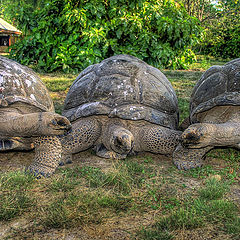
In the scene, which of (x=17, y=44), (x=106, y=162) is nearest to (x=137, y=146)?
(x=106, y=162)

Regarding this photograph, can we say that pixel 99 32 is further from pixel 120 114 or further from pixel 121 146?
pixel 121 146

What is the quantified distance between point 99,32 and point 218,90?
596cm

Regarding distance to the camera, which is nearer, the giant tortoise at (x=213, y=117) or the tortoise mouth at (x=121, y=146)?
the giant tortoise at (x=213, y=117)

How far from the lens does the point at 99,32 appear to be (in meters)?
8.62

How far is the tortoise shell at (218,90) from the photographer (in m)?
3.10

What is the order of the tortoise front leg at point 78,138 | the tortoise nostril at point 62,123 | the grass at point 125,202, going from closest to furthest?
1. the grass at point 125,202
2. the tortoise nostril at point 62,123
3. the tortoise front leg at point 78,138

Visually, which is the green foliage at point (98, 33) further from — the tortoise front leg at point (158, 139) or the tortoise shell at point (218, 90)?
the tortoise front leg at point (158, 139)

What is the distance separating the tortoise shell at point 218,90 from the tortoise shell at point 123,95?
0.34m

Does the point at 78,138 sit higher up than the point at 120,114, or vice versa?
the point at 120,114

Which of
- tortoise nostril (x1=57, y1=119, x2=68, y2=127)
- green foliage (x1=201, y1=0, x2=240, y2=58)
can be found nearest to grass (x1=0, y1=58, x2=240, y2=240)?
tortoise nostril (x1=57, y1=119, x2=68, y2=127)

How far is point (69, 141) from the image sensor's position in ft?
10.6

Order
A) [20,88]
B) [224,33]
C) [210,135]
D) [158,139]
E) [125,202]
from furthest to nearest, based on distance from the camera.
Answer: [224,33]
[158,139]
[20,88]
[210,135]
[125,202]

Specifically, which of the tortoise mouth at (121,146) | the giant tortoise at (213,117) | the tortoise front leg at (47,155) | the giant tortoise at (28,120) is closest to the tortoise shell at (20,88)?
the giant tortoise at (28,120)

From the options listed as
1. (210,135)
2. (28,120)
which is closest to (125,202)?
(210,135)
